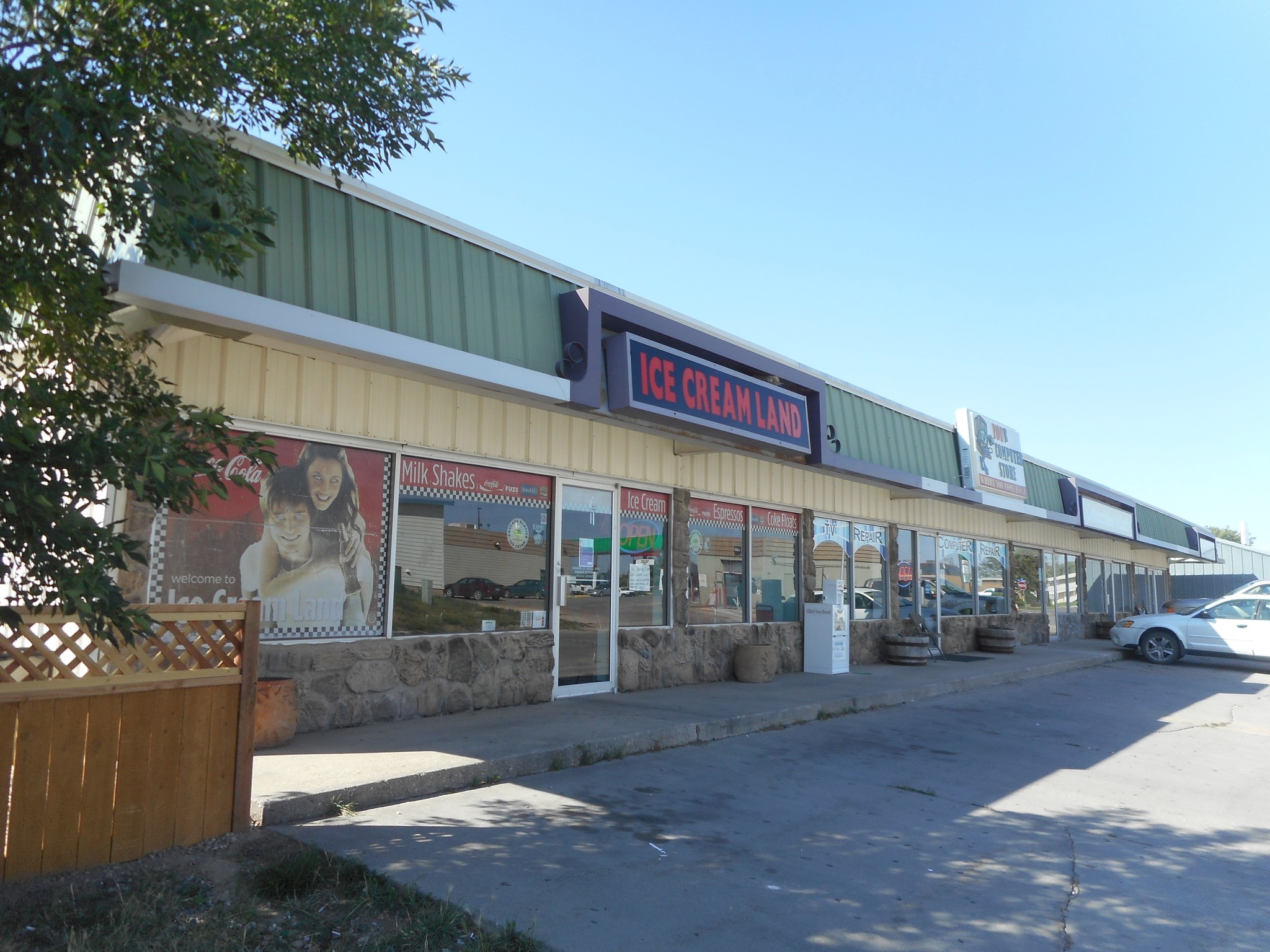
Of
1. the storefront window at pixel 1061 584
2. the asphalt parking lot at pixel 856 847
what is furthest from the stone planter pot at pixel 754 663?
the storefront window at pixel 1061 584

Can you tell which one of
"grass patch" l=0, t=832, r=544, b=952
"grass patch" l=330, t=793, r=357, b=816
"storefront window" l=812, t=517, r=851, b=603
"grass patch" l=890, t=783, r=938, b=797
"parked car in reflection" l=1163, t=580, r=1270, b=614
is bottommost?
"grass patch" l=890, t=783, r=938, b=797

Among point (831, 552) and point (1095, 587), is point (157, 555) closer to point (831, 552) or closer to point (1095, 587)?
point (831, 552)

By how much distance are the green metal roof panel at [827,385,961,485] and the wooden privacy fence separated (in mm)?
10015

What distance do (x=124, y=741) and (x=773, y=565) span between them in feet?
35.4

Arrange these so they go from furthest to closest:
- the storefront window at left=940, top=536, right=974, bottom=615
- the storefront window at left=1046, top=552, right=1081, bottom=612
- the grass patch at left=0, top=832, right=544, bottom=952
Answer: the storefront window at left=1046, top=552, right=1081, bottom=612 < the storefront window at left=940, top=536, right=974, bottom=615 < the grass patch at left=0, top=832, right=544, bottom=952

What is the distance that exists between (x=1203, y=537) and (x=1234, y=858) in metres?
36.7

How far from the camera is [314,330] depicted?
22.1 feet

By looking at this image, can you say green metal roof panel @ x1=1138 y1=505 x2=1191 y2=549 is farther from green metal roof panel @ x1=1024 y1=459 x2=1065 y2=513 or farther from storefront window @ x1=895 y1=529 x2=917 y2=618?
storefront window @ x1=895 y1=529 x2=917 y2=618

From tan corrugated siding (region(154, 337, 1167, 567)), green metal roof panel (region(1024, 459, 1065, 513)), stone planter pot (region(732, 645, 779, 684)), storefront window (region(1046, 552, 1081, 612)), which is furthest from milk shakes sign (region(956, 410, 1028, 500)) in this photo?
stone planter pot (region(732, 645, 779, 684))

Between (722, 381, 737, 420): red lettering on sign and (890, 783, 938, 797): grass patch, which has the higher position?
(722, 381, 737, 420): red lettering on sign

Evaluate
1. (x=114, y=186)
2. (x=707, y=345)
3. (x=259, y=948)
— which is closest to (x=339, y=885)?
(x=259, y=948)

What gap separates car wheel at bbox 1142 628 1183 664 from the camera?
815 inches

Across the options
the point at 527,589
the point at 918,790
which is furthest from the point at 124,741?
the point at 918,790

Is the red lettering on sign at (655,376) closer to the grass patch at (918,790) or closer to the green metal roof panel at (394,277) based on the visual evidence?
the green metal roof panel at (394,277)
